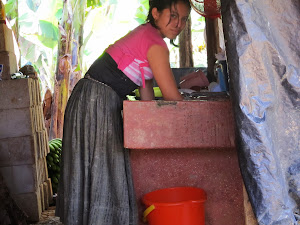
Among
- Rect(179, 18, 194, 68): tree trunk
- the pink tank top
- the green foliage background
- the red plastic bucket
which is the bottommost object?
the red plastic bucket

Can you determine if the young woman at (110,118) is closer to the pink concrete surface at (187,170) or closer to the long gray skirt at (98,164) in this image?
the long gray skirt at (98,164)

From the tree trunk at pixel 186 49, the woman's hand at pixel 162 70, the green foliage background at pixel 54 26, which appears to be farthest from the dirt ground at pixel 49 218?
the green foliage background at pixel 54 26

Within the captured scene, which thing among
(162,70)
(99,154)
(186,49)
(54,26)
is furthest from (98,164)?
(54,26)

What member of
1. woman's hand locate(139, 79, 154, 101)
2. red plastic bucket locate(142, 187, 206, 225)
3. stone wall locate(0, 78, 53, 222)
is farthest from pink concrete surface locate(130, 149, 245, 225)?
stone wall locate(0, 78, 53, 222)

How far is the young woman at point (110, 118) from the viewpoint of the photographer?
2877 millimetres

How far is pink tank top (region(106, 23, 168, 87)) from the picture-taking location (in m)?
2.89

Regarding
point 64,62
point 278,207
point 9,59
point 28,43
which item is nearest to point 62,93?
point 64,62

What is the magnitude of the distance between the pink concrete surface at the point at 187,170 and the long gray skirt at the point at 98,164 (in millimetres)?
190

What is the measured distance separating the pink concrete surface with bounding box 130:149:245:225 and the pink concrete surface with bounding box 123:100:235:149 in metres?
0.43

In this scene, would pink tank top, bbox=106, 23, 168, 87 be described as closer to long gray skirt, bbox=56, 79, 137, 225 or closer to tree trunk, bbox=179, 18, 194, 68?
long gray skirt, bbox=56, 79, 137, 225

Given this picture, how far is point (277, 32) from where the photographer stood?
7.32 ft

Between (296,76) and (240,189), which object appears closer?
(296,76)

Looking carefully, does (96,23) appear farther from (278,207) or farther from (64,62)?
(278,207)

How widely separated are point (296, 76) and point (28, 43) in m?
17.5
